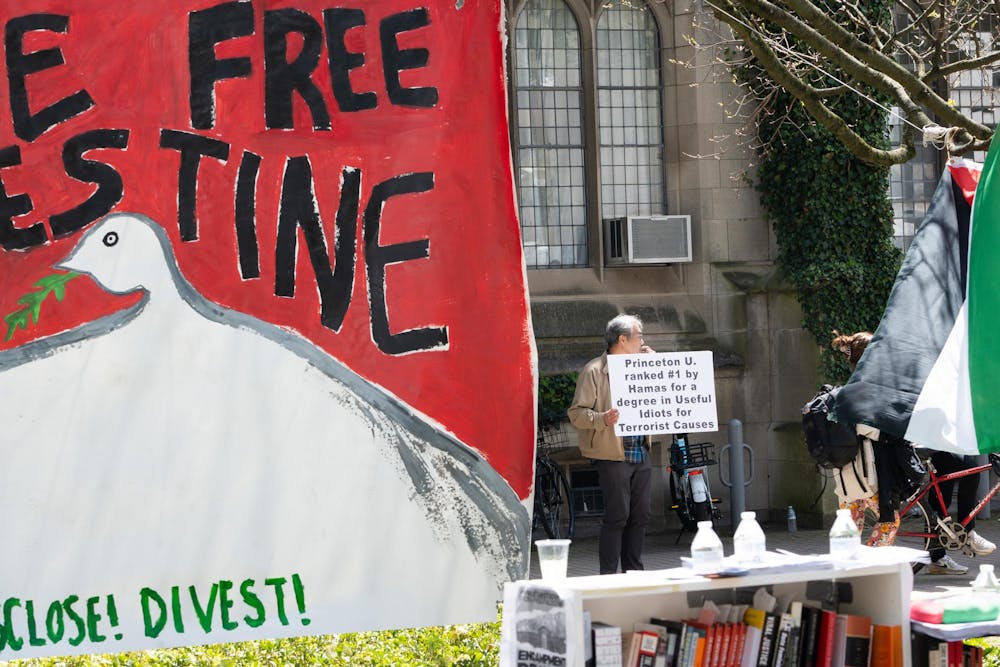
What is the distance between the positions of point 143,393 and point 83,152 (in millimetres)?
904

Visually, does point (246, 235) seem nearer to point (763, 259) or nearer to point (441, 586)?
point (441, 586)

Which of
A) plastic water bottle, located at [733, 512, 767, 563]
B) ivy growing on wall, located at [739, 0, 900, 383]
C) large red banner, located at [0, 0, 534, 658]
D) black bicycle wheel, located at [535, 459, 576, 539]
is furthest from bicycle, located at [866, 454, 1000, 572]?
plastic water bottle, located at [733, 512, 767, 563]

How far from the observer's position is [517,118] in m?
14.7

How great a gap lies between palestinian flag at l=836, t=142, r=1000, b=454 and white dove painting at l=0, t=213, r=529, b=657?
1.78 metres

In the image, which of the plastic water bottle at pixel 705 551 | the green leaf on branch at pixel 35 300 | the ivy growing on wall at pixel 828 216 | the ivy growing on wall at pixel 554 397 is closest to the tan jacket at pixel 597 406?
the plastic water bottle at pixel 705 551

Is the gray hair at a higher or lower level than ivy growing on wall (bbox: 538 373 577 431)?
higher

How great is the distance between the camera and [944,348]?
187 inches

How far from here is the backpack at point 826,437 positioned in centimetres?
916

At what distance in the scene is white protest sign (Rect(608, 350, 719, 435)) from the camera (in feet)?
25.7

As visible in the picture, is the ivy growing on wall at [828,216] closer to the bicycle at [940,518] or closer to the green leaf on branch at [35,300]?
the bicycle at [940,518]

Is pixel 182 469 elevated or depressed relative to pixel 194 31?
depressed

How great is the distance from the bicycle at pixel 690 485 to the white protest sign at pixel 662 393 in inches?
208

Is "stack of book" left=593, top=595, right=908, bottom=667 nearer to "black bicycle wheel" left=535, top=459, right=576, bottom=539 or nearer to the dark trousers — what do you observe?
the dark trousers

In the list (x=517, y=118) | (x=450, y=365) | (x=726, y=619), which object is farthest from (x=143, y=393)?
(x=517, y=118)
